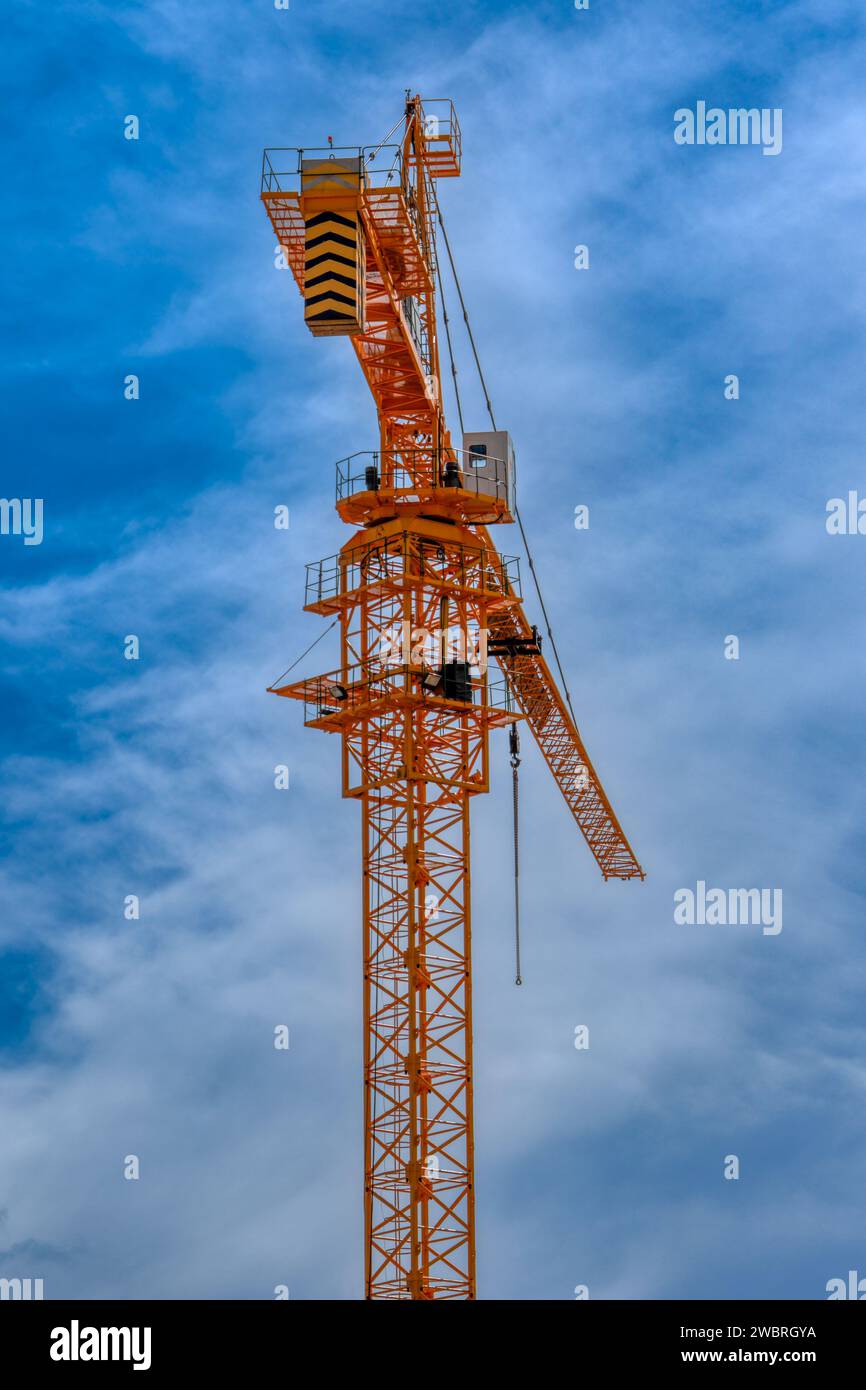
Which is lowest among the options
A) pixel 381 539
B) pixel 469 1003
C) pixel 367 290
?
pixel 469 1003

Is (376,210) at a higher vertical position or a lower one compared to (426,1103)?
higher

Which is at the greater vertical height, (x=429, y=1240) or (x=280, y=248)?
(x=280, y=248)
